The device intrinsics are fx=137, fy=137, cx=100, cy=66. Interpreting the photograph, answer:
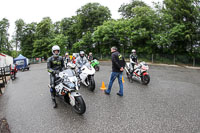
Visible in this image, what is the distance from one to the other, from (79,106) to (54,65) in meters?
1.92

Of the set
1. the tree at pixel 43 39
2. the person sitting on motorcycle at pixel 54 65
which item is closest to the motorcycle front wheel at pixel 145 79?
the person sitting on motorcycle at pixel 54 65

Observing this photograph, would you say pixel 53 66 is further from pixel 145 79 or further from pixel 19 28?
pixel 19 28

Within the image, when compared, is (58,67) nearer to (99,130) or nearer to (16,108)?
(16,108)

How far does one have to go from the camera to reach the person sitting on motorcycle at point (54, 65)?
4802 millimetres

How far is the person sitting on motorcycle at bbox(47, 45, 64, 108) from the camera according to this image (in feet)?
15.8

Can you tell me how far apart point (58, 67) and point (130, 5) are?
132ft

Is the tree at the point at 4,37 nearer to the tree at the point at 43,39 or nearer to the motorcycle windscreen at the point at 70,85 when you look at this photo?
the tree at the point at 43,39

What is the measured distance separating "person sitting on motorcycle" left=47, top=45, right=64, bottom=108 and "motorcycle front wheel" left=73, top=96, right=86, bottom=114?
0.97 meters

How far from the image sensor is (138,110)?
14.5ft

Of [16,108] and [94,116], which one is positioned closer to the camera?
[94,116]

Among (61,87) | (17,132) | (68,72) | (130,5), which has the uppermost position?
(130,5)

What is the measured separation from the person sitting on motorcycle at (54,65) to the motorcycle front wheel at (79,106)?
97 cm

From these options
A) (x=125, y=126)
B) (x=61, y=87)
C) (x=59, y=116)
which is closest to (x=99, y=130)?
(x=125, y=126)

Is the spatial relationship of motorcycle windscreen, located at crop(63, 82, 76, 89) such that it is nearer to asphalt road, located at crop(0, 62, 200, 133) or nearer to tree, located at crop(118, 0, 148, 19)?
asphalt road, located at crop(0, 62, 200, 133)
